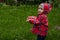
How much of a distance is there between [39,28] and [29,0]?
1101 cm

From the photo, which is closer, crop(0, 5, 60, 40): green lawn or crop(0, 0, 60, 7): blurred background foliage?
crop(0, 5, 60, 40): green lawn

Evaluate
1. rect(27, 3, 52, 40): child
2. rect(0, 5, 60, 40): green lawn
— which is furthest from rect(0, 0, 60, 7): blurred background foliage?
rect(27, 3, 52, 40): child

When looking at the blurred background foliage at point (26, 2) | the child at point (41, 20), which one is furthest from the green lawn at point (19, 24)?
the blurred background foliage at point (26, 2)

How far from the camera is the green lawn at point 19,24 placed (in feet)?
30.7

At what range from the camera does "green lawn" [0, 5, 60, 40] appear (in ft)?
30.7

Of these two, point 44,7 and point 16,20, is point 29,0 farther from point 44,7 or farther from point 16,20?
point 44,7

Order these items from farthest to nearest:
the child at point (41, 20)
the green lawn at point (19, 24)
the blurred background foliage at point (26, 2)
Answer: the blurred background foliage at point (26, 2) < the green lawn at point (19, 24) < the child at point (41, 20)

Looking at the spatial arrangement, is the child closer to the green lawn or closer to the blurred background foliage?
the green lawn

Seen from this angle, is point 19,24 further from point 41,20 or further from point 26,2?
point 26,2

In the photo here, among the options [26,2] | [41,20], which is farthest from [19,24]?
[26,2]

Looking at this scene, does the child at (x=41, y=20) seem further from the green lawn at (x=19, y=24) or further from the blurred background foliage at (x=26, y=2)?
the blurred background foliage at (x=26, y=2)

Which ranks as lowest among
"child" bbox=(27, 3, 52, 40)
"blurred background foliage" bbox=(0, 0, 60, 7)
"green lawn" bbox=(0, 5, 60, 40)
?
"blurred background foliage" bbox=(0, 0, 60, 7)

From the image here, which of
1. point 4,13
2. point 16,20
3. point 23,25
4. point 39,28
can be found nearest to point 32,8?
point 4,13

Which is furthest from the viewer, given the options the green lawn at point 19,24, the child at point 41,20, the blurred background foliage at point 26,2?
the blurred background foliage at point 26,2
